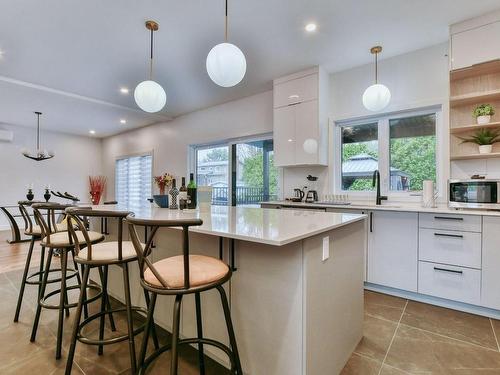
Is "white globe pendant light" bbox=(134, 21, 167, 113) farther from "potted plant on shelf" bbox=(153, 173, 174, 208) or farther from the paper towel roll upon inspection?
the paper towel roll

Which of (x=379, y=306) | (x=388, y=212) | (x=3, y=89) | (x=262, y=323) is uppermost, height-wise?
(x=3, y=89)

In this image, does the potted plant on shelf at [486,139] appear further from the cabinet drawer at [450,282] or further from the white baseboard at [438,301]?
the white baseboard at [438,301]

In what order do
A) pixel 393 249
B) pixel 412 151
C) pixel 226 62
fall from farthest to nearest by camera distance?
pixel 412 151 < pixel 393 249 < pixel 226 62

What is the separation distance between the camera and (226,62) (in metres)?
1.93

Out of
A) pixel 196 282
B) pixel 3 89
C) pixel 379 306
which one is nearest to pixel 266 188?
pixel 379 306

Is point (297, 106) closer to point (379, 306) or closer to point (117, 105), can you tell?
point (379, 306)

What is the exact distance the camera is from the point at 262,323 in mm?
1399

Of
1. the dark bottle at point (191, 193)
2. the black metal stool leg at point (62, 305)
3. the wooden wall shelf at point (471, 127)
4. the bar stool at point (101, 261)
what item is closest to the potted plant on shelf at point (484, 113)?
the wooden wall shelf at point (471, 127)

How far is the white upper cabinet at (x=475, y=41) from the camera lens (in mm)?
2485

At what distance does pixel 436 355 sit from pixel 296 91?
3.29 meters

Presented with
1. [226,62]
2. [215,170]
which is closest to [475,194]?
[226,62]

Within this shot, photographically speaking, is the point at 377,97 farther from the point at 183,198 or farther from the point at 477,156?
the point at 183,198

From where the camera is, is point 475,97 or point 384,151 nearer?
point 475,97

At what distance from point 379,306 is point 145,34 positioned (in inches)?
147
